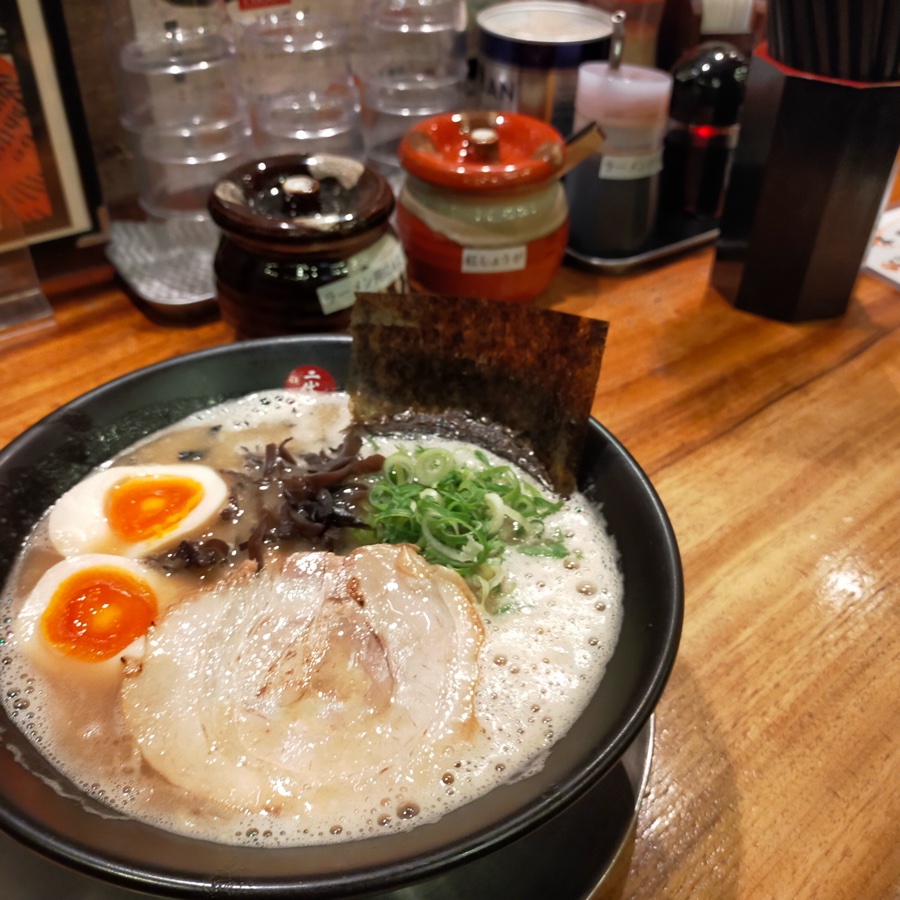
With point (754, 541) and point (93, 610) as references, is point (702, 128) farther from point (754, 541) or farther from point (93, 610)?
point (93, 610)

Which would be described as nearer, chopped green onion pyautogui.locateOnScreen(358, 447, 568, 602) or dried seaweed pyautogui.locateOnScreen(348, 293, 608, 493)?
chopped green onion pyautogui.locateOnScreen(358, 447, 568, 602)

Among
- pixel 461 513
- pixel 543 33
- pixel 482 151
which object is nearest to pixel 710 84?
pixel 543 33

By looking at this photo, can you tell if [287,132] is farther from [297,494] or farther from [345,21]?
[297,494]

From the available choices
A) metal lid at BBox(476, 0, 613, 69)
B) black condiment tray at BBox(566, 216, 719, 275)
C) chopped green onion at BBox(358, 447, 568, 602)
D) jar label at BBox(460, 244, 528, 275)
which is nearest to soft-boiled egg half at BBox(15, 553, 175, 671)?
chopped green onion at BBox(358, 447, 568, 602)

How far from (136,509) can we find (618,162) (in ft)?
4.82

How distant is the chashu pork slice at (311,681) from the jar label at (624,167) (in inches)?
52.9

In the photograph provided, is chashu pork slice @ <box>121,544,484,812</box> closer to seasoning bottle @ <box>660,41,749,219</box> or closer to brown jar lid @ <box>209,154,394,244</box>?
brown jar lid @ <box>209,154,394,244</box>

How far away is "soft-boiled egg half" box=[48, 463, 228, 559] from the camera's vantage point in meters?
1.14

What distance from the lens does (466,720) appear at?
0.92 m

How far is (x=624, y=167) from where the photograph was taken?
2021 millimetres

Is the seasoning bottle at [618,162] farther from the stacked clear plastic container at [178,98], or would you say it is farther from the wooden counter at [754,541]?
the stacked clear plastic container at [178,98]

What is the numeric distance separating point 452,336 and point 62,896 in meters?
0.91

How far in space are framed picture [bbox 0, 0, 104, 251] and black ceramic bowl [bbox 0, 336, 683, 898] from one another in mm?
845

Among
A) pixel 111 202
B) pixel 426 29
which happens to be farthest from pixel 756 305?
pixel 111 202
